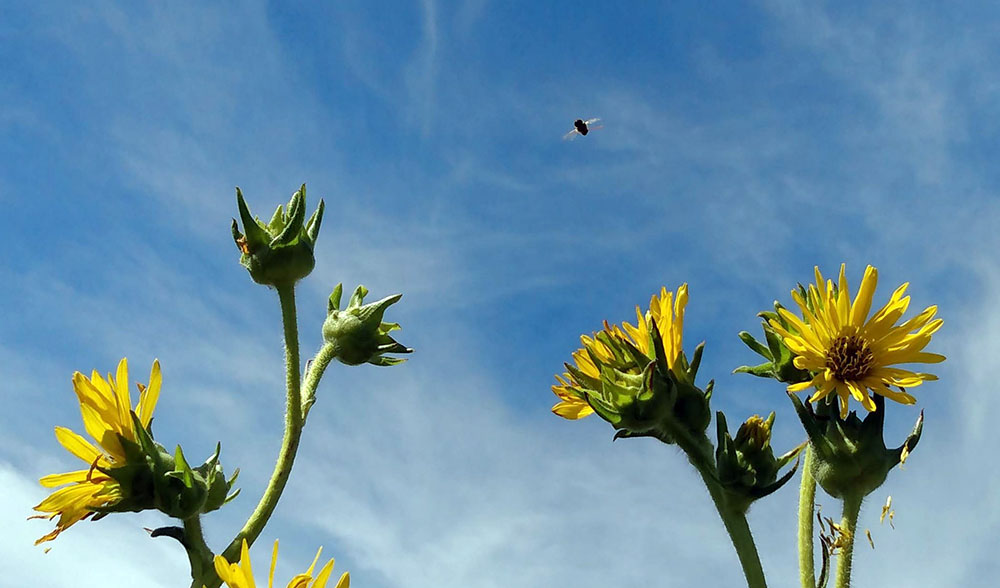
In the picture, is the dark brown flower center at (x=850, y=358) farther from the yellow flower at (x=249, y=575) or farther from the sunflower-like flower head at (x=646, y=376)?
the yellow flower at (x=249, y=575)

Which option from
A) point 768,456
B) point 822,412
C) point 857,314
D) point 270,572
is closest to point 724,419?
point 768,456

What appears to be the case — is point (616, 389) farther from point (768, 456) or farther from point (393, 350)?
point (393, 350)

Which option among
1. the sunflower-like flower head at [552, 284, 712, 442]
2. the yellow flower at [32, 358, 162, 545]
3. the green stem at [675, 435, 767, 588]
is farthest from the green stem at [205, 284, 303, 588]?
the green stem at [675, 435, 767, 588]

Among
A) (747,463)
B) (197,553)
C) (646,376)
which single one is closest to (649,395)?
(646,376)

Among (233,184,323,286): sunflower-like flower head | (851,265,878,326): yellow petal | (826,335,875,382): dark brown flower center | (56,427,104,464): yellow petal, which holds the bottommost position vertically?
(56,427,104,464): yellow petal

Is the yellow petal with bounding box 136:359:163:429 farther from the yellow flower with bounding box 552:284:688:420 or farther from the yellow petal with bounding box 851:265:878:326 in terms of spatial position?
the yellow petal with bounding box 851:265:878:326

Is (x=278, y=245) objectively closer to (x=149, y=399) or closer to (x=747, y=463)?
(x=149, y=399)

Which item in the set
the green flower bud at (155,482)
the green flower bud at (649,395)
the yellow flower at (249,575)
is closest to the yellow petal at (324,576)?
the yellow flower at (249,575)
